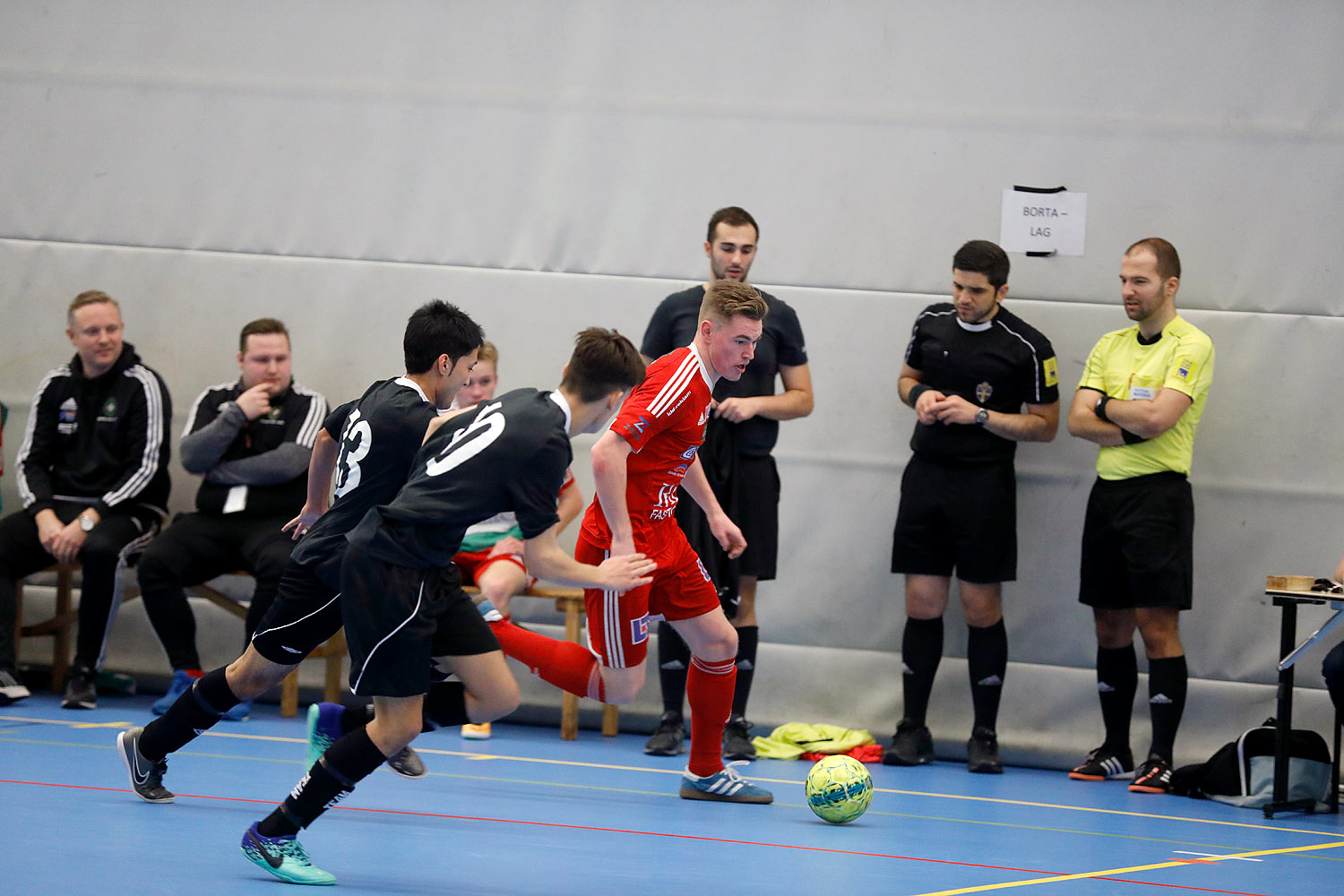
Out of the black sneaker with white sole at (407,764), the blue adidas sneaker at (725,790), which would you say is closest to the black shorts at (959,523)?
the blue adidas sneaker at (725,790)

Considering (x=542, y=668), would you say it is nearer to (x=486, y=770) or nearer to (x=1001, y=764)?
(x=486, y=770)

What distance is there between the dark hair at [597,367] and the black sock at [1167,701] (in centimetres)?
349

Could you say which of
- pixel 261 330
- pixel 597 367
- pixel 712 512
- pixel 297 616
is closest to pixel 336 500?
pixel 297 616

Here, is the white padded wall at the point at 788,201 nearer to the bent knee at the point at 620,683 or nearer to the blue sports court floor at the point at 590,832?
the blue sports court floor at the point at 590,832

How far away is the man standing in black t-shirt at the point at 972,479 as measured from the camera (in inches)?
249

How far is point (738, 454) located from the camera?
6320 mm

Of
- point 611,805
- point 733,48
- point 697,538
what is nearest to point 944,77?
point 733,48

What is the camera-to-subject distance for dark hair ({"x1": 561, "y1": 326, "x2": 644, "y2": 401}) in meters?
3.88

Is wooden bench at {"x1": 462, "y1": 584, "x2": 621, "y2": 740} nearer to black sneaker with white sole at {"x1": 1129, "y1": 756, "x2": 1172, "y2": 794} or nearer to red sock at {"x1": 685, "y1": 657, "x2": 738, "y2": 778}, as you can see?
red sock at {"x1": 685, "y1": 657, "x2": 738, "y2": 778}

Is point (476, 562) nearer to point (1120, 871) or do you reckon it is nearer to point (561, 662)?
point (561, 662)

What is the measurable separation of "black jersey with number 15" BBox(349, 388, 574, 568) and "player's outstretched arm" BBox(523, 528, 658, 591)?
0.16ft

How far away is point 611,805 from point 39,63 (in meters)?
5.41

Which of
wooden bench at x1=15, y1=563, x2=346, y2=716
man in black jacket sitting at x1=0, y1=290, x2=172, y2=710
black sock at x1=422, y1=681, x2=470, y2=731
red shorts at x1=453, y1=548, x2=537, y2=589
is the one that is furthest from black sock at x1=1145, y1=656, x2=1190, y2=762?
man in black jacket sitting at x1=0, y1=290, x2=172, y2=710

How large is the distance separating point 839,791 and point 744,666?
1.64 metres
